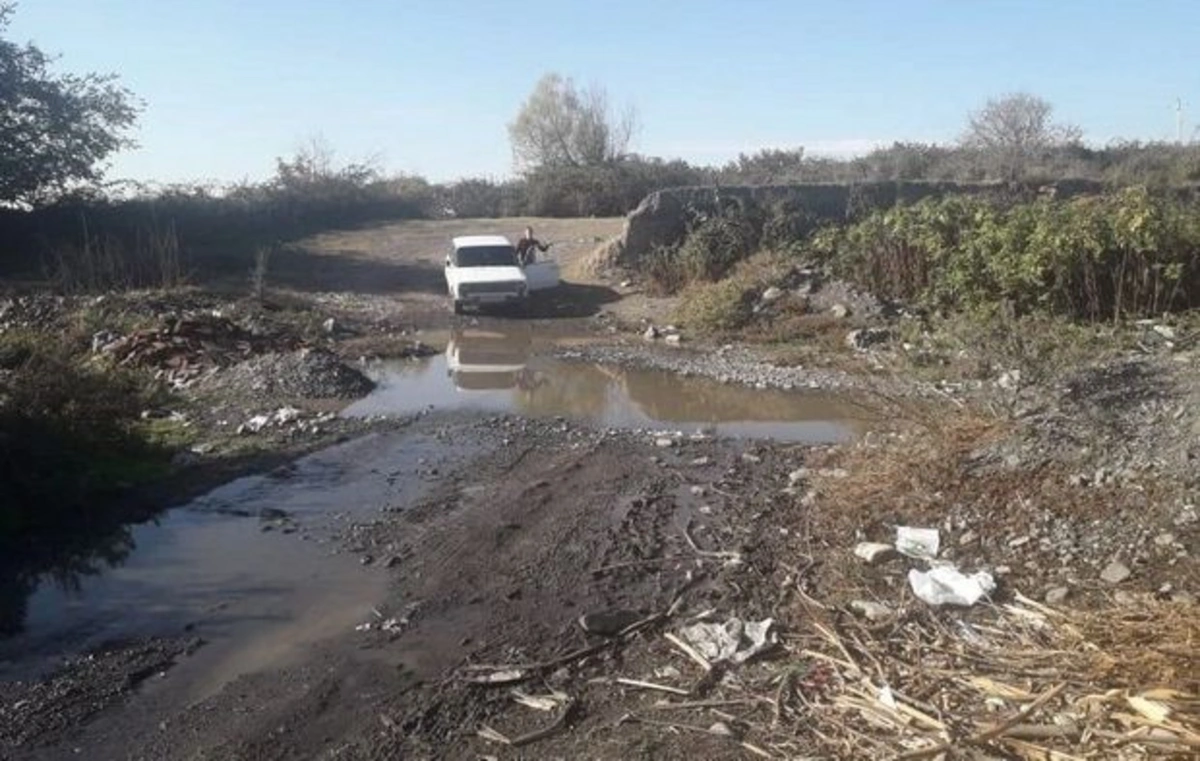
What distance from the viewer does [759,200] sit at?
24578 millimetres

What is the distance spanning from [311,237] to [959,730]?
3379 centimetres

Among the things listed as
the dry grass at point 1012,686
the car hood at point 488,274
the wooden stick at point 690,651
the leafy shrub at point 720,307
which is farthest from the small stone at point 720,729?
the car hood at point 488,274

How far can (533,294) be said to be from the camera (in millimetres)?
24062

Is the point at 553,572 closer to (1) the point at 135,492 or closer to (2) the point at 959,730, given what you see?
(2) the point at 959,730

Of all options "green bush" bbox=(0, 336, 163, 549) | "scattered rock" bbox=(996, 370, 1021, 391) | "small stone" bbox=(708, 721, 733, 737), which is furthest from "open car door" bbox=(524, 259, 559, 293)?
"small stone" bbox=(708, 721, 733, 737)

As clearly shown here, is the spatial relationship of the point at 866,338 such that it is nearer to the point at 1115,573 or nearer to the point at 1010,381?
the point at 1010,381

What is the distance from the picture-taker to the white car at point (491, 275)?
22.7 metres

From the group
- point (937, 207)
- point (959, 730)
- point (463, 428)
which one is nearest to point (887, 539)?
point (959, 730)

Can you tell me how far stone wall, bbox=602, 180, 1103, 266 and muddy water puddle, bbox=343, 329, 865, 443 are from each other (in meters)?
8.16

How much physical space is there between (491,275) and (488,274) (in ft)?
0.29

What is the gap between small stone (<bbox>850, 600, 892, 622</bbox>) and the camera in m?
6.19

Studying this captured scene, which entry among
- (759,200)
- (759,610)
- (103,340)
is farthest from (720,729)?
(759,200)

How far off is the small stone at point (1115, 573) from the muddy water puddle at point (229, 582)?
4.69 meters

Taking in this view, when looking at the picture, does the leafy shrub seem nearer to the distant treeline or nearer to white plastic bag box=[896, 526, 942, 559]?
the distant treeline
